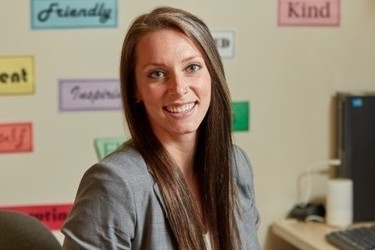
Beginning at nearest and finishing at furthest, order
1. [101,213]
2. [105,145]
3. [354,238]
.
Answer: [101,213] → [354,238] → [105,145]

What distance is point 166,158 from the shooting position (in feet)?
4.51

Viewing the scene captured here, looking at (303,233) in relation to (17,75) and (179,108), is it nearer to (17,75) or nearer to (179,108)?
(179,108)

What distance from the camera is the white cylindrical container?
2.08m

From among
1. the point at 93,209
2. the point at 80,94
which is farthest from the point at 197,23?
the point at 80,94

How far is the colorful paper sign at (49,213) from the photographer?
6.37 ft

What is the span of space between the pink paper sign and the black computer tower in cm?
24

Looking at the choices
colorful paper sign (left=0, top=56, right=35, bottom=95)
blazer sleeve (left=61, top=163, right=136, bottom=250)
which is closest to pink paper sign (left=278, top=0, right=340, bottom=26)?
colorful paper sign (left=0, top=56, right=35, bottom=95)

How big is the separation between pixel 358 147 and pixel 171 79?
0.97 metres

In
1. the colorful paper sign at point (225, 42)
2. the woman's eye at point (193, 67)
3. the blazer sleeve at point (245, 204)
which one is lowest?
the blazer sleeve at point (245, 204)

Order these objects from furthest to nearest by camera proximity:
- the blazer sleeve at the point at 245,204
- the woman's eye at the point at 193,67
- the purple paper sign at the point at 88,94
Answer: the purple paper sign at the point at 88,94
the blazer sleeve at the point at 245,204
the woman's eye at the point at 193,67

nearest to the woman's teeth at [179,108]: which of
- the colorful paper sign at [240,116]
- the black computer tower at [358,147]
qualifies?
the colorful paper sign at [240,116]

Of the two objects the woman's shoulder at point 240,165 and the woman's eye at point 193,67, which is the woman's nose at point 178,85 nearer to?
the woman's eye at point 193,67

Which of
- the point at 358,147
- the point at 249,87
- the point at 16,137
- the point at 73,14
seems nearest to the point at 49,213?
the point at 16,137

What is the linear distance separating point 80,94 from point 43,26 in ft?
0.71
